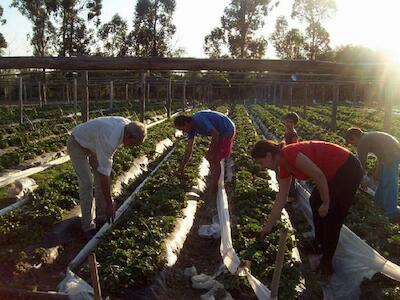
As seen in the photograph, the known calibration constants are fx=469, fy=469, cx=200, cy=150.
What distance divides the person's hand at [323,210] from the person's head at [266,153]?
0.82 meters

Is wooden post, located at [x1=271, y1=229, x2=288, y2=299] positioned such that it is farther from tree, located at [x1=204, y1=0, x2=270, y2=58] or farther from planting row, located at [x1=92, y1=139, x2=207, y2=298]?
tree, located at [x1=204, y1=0, x2=270, y2=58]

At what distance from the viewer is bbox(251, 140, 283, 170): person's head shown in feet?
17.4

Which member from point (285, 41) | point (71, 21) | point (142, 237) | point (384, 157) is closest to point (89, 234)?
point (142, 237)

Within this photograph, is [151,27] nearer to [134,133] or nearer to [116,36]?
[116,36]

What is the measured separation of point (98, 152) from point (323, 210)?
9.69ft

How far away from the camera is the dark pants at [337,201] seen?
5832 millimetres

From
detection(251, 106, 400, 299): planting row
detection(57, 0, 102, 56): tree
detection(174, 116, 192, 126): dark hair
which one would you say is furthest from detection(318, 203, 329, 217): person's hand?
detection(57, 0, 102, 56): tree

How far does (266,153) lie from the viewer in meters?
5.29

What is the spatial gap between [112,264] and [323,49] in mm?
63698

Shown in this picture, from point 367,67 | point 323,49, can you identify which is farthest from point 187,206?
point 323,49

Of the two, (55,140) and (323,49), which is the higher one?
(323,49)

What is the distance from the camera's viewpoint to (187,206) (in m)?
8.47

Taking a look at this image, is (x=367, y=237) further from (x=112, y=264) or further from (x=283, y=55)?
(x=283, y=55)

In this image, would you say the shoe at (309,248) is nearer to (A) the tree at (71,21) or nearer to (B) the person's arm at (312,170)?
(B) the person's arm at (312,170)
